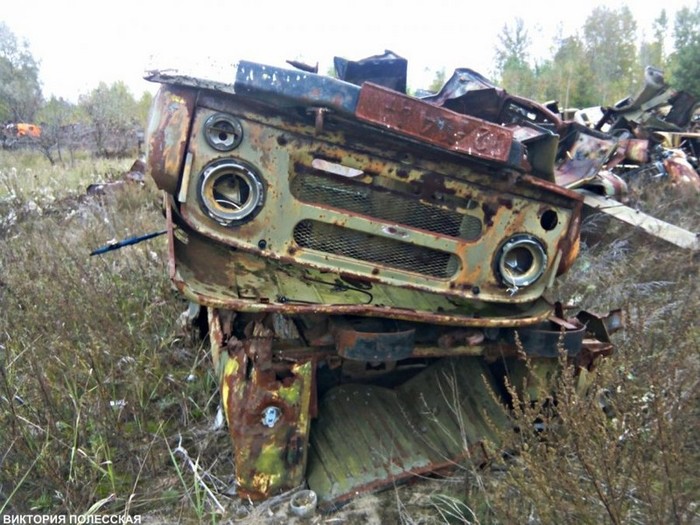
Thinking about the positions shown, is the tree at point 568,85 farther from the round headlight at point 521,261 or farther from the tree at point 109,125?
the round headlight at point 521,261

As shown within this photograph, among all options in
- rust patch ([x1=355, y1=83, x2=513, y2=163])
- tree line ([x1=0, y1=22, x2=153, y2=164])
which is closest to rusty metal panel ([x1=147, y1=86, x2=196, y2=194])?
rust patch ([x1=355, y1=83, x2=513, y2=163])

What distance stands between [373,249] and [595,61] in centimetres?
4080

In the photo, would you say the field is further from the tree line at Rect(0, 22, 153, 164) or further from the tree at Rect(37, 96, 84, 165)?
the tree at Rect(37, 96, 84, 165)

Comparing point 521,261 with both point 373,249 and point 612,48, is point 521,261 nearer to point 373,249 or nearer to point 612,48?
point 373,249

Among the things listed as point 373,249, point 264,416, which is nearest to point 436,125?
point 373,249

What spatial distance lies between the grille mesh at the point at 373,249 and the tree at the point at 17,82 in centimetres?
1926

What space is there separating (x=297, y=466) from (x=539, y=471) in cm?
94

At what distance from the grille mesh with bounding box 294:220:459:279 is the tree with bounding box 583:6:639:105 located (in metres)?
33.7

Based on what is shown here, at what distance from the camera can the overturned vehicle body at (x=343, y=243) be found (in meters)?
1.91

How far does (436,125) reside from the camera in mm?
1885

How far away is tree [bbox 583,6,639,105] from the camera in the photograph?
1355 inches

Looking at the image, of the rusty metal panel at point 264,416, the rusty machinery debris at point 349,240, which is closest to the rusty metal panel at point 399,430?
the rusty machinery debris at point 349,240

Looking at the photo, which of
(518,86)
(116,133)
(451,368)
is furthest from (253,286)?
(518,86)

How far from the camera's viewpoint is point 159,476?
2.28 m
